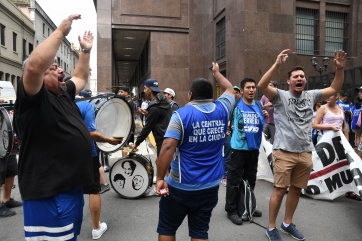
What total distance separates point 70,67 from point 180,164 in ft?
224

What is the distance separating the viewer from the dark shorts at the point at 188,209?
9.27 feet

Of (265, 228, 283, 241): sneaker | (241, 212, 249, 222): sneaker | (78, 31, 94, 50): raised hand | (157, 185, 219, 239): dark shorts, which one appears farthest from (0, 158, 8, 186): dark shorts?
(265, 228, 283, 241): sneaker

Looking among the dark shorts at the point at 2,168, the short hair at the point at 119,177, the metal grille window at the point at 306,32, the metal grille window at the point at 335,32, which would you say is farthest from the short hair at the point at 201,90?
the metal grille window at the point at 335,32

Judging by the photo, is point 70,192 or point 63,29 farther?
point 70,192

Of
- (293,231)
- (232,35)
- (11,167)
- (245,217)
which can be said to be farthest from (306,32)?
(11,167)

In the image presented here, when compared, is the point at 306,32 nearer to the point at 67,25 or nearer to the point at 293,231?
the point at 293,231

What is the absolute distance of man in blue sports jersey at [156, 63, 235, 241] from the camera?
277 cm

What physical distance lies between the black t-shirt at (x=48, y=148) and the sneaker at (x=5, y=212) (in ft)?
10.4

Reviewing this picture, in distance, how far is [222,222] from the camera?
182 inches

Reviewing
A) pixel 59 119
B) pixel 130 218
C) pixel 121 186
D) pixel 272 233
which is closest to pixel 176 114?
pixel 59 119

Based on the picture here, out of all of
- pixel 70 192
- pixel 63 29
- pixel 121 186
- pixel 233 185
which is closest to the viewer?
pixel 63 29

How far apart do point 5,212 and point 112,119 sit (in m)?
2.33

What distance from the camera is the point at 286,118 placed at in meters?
3.96

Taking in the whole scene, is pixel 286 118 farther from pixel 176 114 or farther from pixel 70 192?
pixel 70 192
